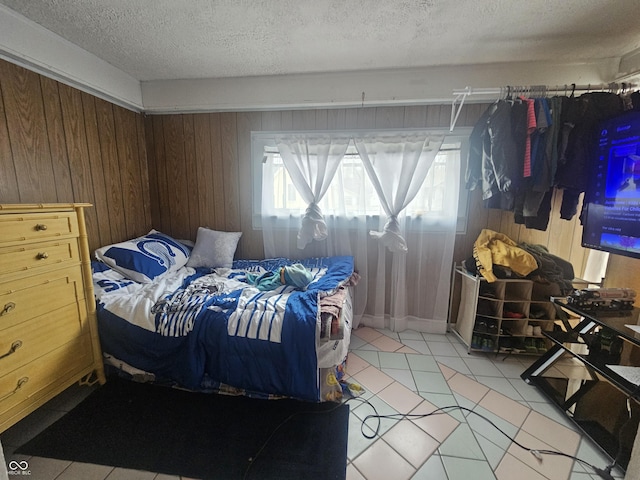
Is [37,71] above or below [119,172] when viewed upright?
above

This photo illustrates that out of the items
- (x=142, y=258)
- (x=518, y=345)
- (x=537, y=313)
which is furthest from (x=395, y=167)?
(x=142, y=258)

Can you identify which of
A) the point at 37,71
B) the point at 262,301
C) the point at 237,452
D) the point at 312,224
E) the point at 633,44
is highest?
the point at 633,44

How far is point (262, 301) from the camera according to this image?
1.66 metres

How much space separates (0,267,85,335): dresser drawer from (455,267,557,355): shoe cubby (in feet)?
9.12

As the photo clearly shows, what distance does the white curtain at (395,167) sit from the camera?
7.42 feet

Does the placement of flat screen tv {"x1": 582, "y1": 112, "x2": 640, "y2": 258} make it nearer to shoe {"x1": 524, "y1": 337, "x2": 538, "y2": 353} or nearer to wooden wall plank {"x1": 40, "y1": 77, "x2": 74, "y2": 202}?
shoe {"x1": 524, "y1": 337, "x2": 538, "y2": 353}

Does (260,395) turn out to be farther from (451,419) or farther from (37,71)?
(37,71)

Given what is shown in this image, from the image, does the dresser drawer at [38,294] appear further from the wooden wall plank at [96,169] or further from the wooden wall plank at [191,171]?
the wooden wall plank at [191,171]

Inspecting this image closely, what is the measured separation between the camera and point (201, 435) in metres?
1.40

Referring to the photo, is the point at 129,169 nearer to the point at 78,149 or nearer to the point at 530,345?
the point at 78,149

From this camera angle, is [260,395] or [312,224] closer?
[260,395]

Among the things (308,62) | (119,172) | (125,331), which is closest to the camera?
(125,331)

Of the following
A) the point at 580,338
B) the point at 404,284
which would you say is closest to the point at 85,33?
the point at 404,284

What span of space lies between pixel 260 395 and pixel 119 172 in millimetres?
2301
